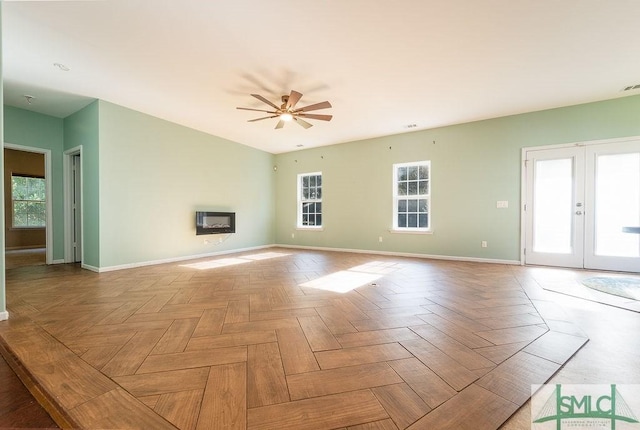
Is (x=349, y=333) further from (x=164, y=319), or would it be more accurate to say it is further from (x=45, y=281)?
(x=45, y=281)

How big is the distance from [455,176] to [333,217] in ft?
8.72

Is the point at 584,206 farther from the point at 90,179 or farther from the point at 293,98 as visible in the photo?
the point at 90,179

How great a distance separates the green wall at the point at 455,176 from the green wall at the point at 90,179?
3.91 m

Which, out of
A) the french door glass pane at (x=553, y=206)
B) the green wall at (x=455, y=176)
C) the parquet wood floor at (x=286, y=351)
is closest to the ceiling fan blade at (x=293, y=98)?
the parquet wood floor at (x=286, y=351)

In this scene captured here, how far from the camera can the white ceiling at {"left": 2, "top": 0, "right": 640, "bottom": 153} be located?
2.03m

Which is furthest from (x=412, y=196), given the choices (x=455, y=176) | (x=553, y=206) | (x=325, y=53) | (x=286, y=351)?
(x=286, y=351)

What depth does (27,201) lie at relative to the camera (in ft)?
20.8

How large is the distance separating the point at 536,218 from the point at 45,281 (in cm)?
707

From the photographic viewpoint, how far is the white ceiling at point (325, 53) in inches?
79.7

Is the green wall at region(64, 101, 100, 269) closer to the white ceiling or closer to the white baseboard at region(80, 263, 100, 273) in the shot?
the white baseboard at region(80, 263, 100, 273)

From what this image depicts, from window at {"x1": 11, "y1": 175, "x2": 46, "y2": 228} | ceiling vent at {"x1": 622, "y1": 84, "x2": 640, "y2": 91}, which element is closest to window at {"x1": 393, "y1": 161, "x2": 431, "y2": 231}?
ceiling vent at {"x1": 622, "y1": 84, "x2": 640, "y2": 91}

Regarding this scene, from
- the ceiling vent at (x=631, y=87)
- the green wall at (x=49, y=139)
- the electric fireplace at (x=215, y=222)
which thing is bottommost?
the electric fireplace at (x=215, y=222)

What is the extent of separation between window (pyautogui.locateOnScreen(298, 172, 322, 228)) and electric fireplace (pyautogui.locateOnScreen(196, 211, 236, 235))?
1756mm

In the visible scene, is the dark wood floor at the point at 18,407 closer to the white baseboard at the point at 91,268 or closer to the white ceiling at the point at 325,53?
the white ceiling at the point at 325,53
